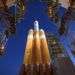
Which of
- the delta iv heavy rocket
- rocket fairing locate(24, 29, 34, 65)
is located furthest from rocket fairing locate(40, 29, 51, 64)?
rocket fairing locate(24, 29, 34, 65)

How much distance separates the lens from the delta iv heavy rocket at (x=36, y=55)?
91.7 inches

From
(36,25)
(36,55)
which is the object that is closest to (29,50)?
(36,55)

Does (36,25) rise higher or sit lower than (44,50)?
higher

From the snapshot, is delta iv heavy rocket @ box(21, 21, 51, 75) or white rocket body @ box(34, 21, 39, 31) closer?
delta iv heavy rocket @ box(21, 21, 51, 75)

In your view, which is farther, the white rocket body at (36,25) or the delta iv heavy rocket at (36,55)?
the white rocket body at (36,25)

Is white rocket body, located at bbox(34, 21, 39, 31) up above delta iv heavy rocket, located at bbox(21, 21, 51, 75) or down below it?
above

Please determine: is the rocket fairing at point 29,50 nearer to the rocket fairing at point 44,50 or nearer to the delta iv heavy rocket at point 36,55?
the delta iv heavy rocket at point 36,55

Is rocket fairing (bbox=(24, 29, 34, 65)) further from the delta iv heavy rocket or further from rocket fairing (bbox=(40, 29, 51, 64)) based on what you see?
rocket fairing (bbox=(40, 29, 51, 64))

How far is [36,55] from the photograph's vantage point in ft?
7.74

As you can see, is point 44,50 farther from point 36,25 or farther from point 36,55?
point 36,25

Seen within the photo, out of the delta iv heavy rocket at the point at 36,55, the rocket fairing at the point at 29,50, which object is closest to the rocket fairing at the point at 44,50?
the delta iv heavy rocket at the point at 36,55

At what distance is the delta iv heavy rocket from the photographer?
233 centimetres

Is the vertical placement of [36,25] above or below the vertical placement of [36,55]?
above

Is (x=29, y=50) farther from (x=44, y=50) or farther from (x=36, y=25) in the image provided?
(x=36, y=25)
